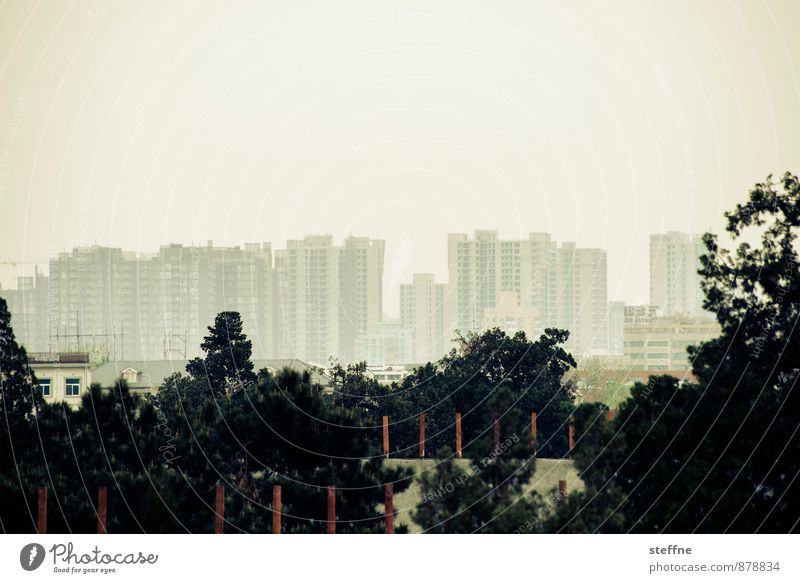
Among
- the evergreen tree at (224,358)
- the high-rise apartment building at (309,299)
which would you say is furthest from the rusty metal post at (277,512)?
the high-rise apartment building at (309,299)

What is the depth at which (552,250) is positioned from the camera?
179 metres

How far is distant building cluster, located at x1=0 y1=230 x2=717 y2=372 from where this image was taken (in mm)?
171500

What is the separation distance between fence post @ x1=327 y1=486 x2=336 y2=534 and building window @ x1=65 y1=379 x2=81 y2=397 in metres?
69.0

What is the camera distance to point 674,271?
18012cm

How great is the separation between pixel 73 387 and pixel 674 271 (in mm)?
96091

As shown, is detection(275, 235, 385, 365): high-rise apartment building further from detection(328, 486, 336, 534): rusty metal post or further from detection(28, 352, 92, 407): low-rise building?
detection(328, 486, 336, 534): rusty metal post

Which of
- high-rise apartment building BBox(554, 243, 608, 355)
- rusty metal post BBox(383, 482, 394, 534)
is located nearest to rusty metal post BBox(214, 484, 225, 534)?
rusty metal post BBox(383, 482, 394, 534)

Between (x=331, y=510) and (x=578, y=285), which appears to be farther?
(x=578, y=285)

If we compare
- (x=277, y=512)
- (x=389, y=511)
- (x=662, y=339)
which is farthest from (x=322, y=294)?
(x=389, y=511)

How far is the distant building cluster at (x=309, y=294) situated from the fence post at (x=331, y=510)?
130800 millimetres

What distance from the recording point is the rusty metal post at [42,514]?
33875mm

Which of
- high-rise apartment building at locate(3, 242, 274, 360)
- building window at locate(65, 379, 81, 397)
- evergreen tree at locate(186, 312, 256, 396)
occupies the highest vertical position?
high-rise apartment building at locate(3, 242, 274, 360)

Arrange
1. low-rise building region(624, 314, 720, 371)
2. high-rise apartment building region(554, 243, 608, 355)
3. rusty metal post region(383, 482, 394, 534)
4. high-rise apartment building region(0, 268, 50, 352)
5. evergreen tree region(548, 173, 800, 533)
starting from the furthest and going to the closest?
high-rise apartment building region(0, 268, 50, 352)
high-rise apartment building region(554, 243, 608, 355)
low-rise building region(624, 314, 720, 371)
rusty metal post region(383, 482, 394, 534)
evergreen tree region(548, 173, 800, 533)

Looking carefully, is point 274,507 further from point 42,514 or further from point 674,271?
point 674,271
